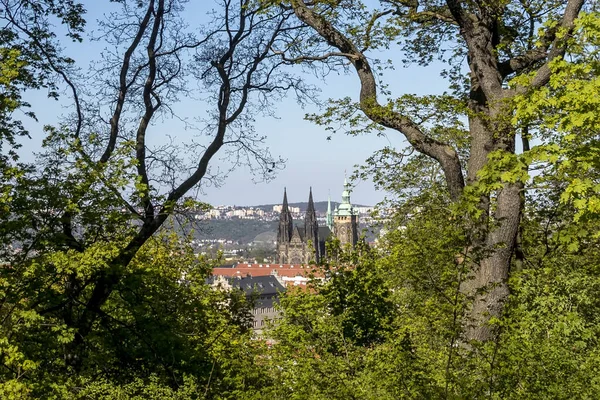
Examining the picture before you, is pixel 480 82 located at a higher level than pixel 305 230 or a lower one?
higher

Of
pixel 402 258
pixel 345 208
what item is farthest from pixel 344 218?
pixel 402 258

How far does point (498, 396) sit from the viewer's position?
570cm

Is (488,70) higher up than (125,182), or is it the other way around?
(488,70)

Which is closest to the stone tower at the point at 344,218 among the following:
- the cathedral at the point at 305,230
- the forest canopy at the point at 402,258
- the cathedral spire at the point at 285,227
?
the cathedral at the point at 305,230

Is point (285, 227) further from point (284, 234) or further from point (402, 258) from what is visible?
point (402, 258)

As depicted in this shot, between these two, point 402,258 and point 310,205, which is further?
point 310,205

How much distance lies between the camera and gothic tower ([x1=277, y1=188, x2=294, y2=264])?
155000mm

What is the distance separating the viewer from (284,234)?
6127 inches

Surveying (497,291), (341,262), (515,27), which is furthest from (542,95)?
(341,262)

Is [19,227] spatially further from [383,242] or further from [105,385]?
[383,242]

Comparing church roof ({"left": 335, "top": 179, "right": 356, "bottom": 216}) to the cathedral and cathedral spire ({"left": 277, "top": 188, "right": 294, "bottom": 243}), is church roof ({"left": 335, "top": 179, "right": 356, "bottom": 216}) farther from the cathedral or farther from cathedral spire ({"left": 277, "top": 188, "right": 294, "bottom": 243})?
cathedral spire ({"left": 277, "top": 188, "right": 294, "bottom": 243})

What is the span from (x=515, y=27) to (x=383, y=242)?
35.0 ft

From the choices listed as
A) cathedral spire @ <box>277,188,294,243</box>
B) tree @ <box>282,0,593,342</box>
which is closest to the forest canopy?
tree @ <box>282,0,593,342</box>

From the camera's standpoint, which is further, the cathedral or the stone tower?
the cathedral
